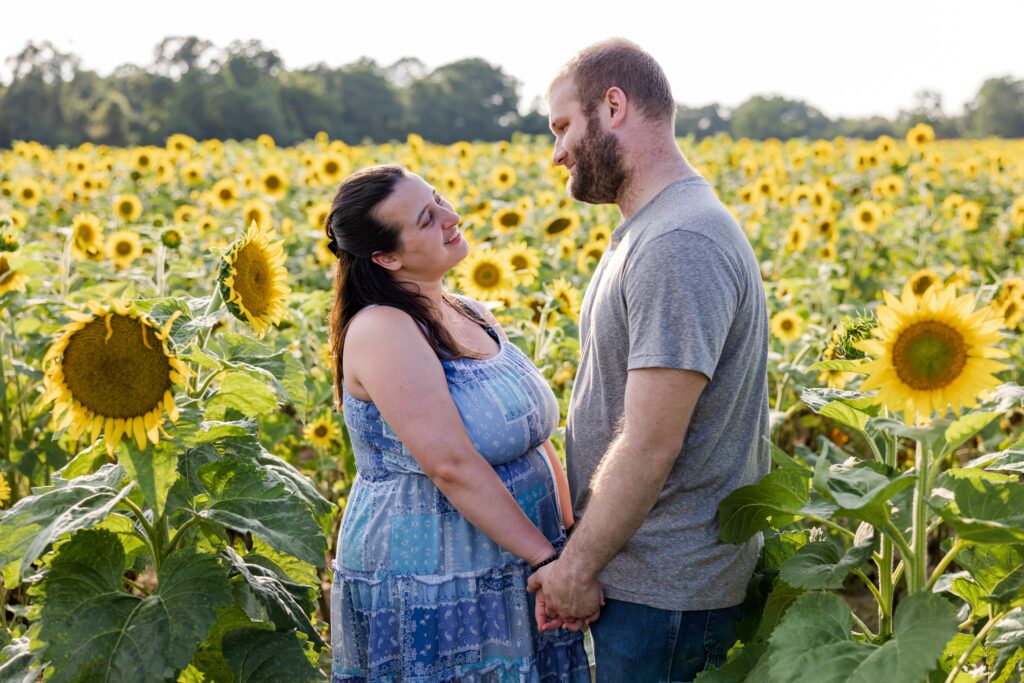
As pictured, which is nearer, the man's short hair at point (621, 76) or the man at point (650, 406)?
the man at point (650, 406)

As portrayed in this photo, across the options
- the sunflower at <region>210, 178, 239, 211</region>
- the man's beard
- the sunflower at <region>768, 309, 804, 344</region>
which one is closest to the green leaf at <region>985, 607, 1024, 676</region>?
the man's beard

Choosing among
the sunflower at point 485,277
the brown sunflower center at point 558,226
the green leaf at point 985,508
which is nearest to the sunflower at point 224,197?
the brown sunflower center at point 558,226

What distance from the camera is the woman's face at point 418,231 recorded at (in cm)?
264

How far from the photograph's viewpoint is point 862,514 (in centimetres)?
178

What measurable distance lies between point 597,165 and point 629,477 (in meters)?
0.72

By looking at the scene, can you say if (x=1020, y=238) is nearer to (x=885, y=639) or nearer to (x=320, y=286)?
(x=320, y=286)

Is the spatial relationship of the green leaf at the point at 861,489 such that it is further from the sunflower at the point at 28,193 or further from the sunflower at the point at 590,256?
the sunflower at the point at 28,193

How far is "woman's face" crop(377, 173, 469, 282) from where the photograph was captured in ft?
8.65

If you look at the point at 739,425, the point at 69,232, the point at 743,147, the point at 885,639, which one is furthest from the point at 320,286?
the point at 743,147

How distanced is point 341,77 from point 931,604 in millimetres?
28173

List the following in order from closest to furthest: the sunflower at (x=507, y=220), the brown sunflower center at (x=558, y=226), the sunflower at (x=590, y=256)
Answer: the sunflower at (x=590, y=256) → the brown sunflower center at (x=558, y=226) → the sunflower at (x=507, y=220)

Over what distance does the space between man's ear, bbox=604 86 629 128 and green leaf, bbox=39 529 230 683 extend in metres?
1.32

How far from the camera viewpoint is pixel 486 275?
491 cm

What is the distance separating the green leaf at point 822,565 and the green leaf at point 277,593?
46.7 inches
